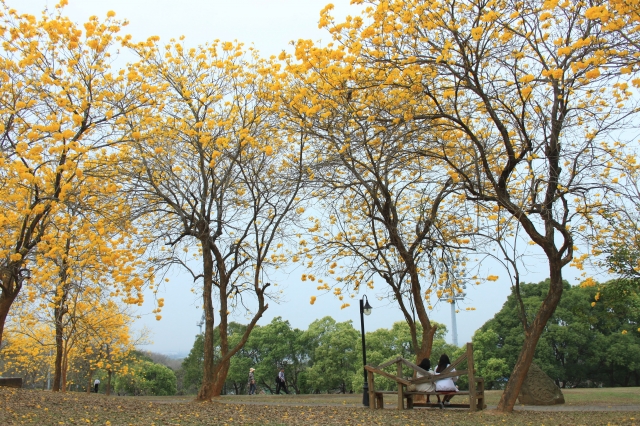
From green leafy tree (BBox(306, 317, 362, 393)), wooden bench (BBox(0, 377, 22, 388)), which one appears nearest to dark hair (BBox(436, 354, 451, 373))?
wooden bench (BBox(0, 377, 22, 388))

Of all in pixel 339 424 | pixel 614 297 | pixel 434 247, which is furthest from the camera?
pixel 614 297

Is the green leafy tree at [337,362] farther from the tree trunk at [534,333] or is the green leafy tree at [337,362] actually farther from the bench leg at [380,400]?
the tree trunk at [534,333]

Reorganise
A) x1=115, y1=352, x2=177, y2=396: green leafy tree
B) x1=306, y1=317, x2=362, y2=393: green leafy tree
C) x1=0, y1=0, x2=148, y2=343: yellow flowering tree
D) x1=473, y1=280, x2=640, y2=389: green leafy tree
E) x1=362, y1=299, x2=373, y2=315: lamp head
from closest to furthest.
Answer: x1=0, y1=0, x2=148, y2=343: yellow flowering tree → x1=362, y1=299, x2=373, y2=315: lamp head → x1=473, y1=280, x2=640, y2=389: green leafy tree → x1=306, y1=317, x2=362, y2=393: green leafy tree → x1=115, y1=352, x2=177, y2=396: green leafy tree

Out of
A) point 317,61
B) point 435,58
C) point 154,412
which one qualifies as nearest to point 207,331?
point 154,412

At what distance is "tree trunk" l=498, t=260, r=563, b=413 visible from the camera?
8.20 m

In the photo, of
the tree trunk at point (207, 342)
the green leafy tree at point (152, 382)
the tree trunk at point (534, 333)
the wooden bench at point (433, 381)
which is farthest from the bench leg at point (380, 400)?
the green leafy tree at point (152, 382)

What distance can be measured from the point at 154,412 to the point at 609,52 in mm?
7446

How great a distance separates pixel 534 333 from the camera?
8234 millimetres

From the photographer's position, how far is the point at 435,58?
7.58 meters

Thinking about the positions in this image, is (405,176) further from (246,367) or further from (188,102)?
(246,367)

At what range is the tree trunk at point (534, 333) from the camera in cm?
820

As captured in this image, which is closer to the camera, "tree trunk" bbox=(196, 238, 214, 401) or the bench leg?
the bench leg

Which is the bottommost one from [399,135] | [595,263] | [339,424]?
[339,424]

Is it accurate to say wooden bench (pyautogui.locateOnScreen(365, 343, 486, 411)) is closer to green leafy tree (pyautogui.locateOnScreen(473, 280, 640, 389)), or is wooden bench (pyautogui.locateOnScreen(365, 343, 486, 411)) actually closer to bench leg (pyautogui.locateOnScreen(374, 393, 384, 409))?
bench leg (pyautogui.locateOnScreen(374, 393, 384, 409))
